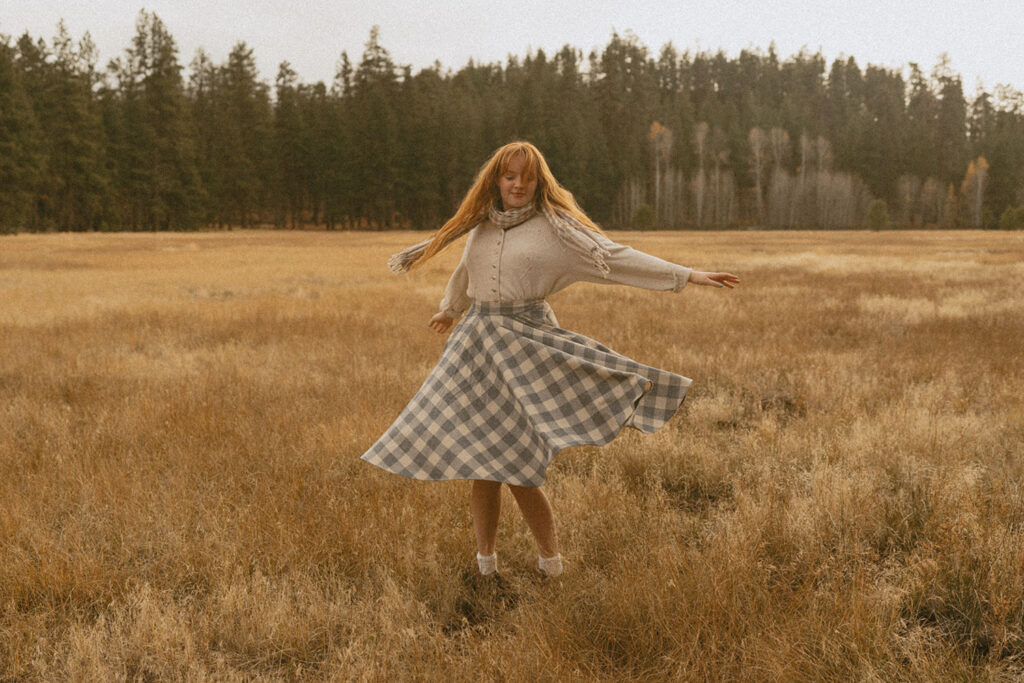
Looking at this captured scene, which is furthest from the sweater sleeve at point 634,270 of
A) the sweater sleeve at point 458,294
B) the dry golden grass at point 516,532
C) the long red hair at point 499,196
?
the dry golden grass at point 516,532

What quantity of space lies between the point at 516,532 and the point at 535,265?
5.08 feet

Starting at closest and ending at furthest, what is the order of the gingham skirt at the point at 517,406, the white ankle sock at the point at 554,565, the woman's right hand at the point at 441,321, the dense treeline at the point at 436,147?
the gingham skirt at the point at 517,406 → the white ankle sock at the point at 554,565 → the woman's right hand at the point at 441,321 → the dense treeline at the point at 436,147

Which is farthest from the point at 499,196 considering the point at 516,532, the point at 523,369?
the point at 516,532

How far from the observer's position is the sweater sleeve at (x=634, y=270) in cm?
292

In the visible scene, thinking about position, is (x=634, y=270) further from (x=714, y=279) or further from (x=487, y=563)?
(x=487, y=563)

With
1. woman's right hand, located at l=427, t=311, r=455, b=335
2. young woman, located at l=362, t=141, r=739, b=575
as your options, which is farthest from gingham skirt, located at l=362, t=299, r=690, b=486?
woman's right hand, located at l=427, t=311, r=455, b=335

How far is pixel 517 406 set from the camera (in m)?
2.95

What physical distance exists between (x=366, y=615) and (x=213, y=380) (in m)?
5.05

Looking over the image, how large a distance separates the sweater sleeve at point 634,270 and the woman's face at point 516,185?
35 cm

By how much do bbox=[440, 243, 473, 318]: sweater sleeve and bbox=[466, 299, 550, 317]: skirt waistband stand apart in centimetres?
23

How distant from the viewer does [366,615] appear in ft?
9.81

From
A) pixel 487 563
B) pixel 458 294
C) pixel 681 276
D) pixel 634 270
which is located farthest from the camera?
pixel 458 294

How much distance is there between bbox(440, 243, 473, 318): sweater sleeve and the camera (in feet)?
11.2

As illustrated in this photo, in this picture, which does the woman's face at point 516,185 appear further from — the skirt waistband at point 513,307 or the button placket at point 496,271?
the skirt waistband at point 513,307
